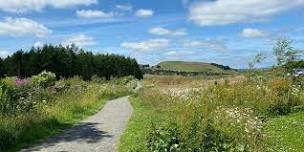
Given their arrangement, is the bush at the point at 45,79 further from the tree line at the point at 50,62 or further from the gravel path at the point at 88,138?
the tree line at the point at 50,62

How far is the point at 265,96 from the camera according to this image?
68.6ft

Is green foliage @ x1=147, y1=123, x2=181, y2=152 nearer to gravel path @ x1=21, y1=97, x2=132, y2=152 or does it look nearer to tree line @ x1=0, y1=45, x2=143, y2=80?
gravel path @ x1=21, y1=97, x2=132, y2=152

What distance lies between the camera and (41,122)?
59.2ft

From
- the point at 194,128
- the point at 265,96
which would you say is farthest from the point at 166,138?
the point at 265,96

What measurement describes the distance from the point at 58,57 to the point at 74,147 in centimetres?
6338

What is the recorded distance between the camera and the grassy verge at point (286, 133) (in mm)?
12398

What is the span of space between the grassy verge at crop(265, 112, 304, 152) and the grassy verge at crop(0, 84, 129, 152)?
6973 mm

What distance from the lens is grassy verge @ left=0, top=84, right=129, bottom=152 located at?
14.6m

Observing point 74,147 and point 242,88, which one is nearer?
point 74,147

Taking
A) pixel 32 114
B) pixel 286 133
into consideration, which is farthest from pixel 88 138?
pixel 286 133

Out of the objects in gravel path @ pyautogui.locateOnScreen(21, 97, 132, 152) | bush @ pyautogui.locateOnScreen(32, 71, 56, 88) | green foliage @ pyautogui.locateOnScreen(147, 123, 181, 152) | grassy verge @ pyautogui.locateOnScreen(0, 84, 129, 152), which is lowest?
gravel path @ pyautogui.locateOnScreen(21, 97, 132, 152)

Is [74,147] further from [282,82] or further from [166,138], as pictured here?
[282,82]

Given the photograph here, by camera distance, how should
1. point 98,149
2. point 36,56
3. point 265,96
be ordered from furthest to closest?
point 36,56, point 265,96, point 98,149

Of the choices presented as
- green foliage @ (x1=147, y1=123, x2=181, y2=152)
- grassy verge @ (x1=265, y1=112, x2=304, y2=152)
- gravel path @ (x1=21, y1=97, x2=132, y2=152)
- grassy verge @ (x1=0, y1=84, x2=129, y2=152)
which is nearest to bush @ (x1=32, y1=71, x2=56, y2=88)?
grassy verge @ (x1=0, y1=84, x2=129, y2=152)
